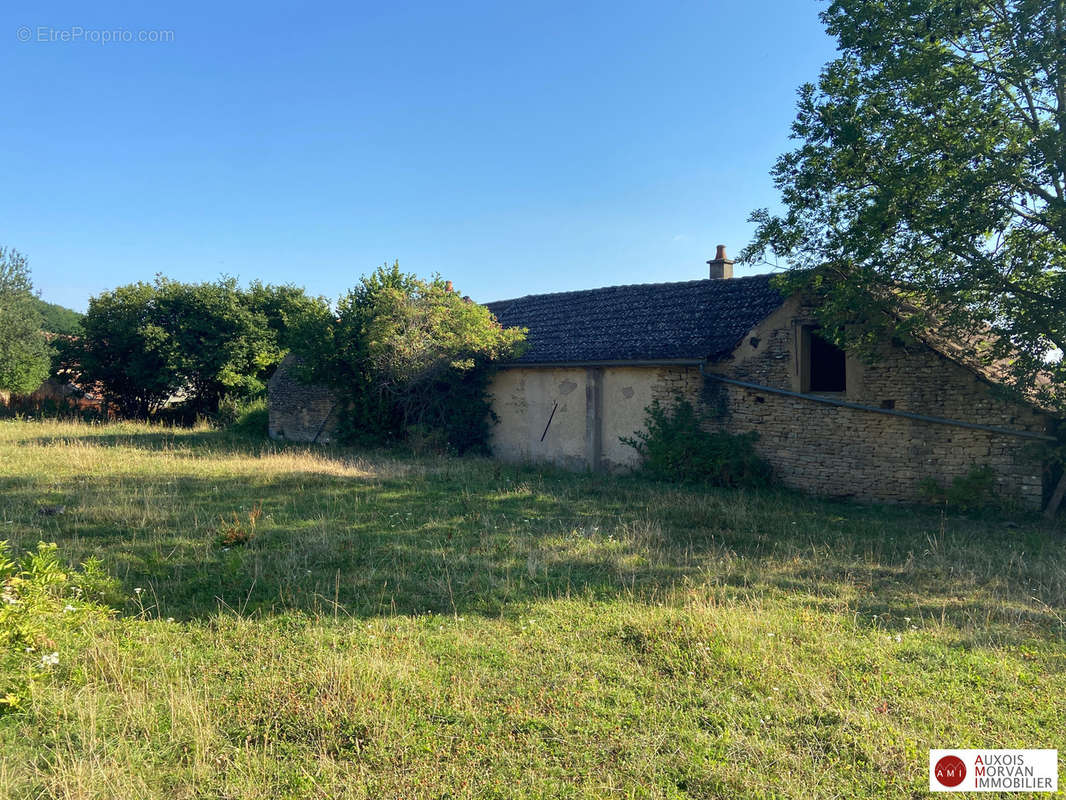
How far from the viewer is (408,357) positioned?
16438 mm

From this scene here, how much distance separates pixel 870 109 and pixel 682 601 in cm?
883

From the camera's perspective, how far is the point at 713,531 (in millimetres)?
8781

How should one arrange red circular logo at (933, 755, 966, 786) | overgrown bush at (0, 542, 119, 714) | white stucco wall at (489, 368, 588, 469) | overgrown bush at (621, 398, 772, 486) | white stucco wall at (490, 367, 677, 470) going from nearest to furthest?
red circular logo at (933, 755, 966, 786) < overgrown bush at (0, 542, 119, 714) < overgrown bush at (621, 398, 772, 486) < white stucco wall at (490, 367, 677, 470) < white stucco wall at (489, 368, 588, 469)

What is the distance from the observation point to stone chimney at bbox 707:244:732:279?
61.2 feet

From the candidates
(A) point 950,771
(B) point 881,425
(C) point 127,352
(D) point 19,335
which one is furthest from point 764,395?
(D) point 19,335

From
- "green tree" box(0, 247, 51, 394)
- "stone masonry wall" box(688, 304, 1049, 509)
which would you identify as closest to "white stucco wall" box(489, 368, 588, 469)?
"stone masonry wall" box(688, 304, 1049, 509)

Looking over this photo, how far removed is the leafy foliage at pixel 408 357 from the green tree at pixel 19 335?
68.3ft

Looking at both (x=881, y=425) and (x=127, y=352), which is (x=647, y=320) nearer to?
(x=881, y=425)

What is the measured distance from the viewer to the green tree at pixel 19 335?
29281 mm

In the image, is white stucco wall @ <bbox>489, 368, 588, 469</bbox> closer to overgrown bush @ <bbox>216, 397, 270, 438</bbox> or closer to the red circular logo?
overgrown bush @ <bbox>216, 397, 270, 438</bbox>

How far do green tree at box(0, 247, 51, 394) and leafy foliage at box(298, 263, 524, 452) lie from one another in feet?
68.3

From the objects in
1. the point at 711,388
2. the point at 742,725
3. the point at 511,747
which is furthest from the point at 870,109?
the point at 511,747

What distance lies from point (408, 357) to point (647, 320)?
6.16 metres

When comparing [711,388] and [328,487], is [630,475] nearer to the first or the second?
[711,388]
